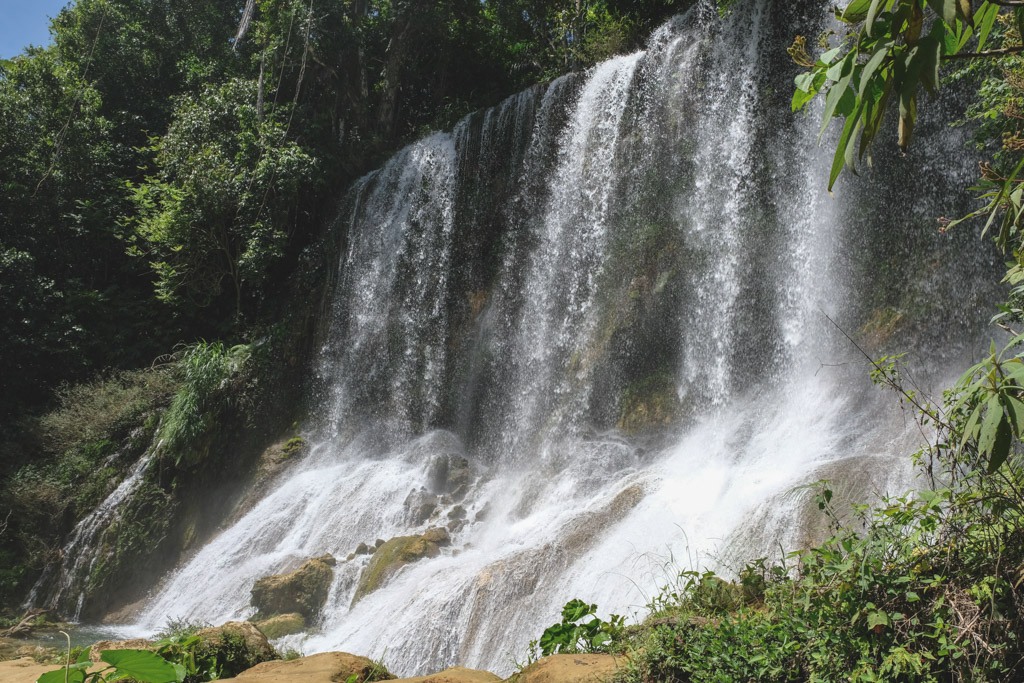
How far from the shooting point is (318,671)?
3.79 meters

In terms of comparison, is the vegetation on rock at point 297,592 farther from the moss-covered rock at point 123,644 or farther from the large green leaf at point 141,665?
the large green leaf at point 141,665

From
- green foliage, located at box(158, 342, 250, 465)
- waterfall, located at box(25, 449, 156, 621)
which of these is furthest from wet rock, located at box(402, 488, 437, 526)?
waterfall, located at box(25, 449, 156, 621)

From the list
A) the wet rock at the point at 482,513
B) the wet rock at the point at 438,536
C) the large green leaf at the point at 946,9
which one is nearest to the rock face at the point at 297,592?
the wet rock at the point at 438,536

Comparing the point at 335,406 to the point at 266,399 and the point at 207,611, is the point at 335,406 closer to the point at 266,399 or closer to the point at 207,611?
the point at 266,399

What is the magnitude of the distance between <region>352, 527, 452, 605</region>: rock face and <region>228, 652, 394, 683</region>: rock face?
3.68 meters

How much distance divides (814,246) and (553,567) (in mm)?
5863

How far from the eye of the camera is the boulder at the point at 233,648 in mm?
4258

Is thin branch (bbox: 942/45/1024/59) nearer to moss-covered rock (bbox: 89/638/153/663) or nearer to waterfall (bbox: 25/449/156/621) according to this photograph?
moss-covered rock (bbox: 89/638/153/663)

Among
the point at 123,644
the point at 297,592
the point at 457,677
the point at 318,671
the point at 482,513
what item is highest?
the point at 123,644

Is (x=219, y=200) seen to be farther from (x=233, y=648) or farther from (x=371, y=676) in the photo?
(x=371, y=676)

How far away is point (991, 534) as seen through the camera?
290 centimetres

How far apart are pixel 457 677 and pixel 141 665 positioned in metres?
1.85

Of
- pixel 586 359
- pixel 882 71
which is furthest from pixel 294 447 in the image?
pixel 882 71

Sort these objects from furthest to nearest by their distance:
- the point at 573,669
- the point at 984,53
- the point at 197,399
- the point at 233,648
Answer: the point at 197,399 < the point at 233,648 < the point at 573,669 < the point at 984,53
